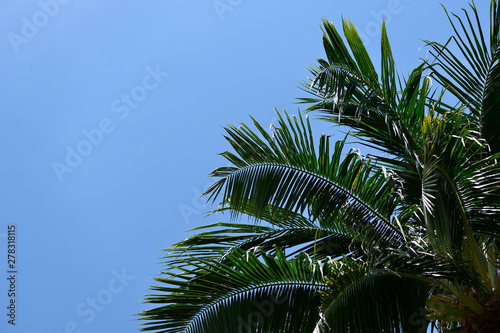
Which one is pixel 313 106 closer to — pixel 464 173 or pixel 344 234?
pixel 344 234

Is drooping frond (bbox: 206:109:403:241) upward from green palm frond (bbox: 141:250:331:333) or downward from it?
upward

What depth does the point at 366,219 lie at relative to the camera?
18.8 ft

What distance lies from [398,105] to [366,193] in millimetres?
848

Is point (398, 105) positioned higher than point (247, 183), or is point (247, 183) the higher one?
point (398, 105)

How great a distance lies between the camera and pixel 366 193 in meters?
5.78

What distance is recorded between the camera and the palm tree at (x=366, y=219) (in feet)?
16.1

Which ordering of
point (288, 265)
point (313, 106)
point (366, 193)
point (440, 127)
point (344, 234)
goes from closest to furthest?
1. point (440, 127)
2. point (288, 265)
3. point (366, 193)
4. point (344, 234)
5. point (313, 106)

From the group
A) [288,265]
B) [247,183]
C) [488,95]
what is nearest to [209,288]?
[288,265]

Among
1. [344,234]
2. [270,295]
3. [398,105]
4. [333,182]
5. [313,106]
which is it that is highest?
[313,106]

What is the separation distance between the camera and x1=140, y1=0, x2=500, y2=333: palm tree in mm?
4914

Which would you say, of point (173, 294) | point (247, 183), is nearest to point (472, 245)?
point (247, 183)

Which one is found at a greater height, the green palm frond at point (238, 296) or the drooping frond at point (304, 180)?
the drooping frond at point (304, 180)

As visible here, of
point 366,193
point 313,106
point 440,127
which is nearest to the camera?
point 440,127

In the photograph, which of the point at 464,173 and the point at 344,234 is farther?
the point at 344,234
